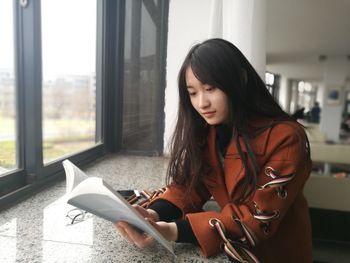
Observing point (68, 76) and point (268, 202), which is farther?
point (68, 76)

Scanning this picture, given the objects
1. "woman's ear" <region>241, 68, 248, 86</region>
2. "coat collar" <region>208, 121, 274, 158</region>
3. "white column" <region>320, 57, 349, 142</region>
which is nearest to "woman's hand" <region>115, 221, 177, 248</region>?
"coat collar" <region>208, 121, 274, 158</region>

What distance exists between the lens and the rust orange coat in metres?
0.65

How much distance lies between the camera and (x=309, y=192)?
1.98 m

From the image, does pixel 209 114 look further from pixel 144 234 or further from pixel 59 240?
pixel 59 240

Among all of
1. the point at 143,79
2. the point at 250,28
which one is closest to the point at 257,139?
the point at 250,28

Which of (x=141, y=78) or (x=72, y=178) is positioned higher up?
(x=141, y=78)

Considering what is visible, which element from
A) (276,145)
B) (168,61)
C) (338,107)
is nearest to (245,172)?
(276,145)

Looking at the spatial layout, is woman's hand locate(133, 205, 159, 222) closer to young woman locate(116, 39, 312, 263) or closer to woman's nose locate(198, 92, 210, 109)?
young woman locate(116, 39, 312, 263)

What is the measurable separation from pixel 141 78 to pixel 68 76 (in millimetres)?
474

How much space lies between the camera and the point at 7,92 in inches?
38.9

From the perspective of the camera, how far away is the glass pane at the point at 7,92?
0.95 metres

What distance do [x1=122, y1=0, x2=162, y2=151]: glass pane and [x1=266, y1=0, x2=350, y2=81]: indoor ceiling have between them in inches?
25.6

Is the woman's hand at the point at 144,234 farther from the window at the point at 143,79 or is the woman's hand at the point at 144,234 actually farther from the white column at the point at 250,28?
the window at the point at 143,79

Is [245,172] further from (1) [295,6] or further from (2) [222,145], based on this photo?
(1) [295,6]
